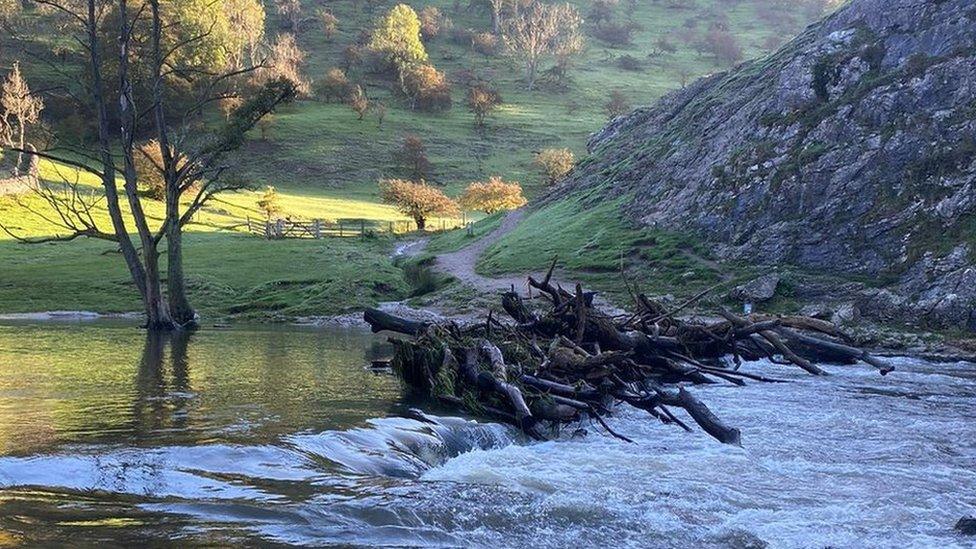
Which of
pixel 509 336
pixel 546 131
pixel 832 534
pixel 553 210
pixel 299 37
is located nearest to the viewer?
pixel 832 534

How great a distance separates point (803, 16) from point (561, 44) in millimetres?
53188

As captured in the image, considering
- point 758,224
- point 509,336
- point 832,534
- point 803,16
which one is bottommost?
point 832,534

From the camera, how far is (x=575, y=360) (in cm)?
1603

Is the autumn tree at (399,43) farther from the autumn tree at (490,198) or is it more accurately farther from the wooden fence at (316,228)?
the wooden fence at (316,228)

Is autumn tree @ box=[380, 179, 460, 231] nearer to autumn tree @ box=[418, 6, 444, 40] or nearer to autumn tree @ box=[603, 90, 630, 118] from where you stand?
autumn tree @ box=[603, 90, 630, 118]

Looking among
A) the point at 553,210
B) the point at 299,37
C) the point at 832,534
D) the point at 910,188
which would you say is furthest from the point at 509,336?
the point at 299,37

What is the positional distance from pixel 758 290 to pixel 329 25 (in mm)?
117868

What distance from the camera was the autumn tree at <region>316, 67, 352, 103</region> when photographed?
11444 cm

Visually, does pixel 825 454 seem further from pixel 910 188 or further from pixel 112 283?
pixel 112 283

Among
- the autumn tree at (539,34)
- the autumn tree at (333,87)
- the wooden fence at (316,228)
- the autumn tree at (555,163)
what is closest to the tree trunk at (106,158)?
the wooden fence at (316,228)

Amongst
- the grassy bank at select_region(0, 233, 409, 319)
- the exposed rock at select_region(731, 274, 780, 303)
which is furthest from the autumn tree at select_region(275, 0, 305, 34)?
the exposed rock at select_region(731, 274, 780, 303)

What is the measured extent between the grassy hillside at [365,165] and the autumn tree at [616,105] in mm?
1222

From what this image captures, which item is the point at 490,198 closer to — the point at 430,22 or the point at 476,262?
the point at 476,262

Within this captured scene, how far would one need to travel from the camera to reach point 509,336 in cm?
1819
